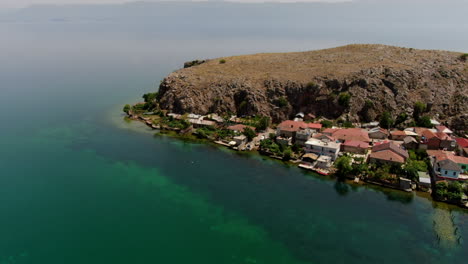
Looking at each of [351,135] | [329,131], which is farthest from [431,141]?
[329,131]

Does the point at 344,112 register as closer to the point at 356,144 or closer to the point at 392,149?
the point at 356,144

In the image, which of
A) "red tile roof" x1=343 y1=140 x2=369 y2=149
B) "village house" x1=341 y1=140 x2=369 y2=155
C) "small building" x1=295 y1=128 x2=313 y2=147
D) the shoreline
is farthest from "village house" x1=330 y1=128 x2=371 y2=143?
the shoreline

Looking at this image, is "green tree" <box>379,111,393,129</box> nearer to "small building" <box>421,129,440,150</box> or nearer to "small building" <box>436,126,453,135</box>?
"small building" <box>436,126,453,135</box>

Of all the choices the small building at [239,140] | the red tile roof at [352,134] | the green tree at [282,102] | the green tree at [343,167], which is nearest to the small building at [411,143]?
the red tile roof at [352,134]

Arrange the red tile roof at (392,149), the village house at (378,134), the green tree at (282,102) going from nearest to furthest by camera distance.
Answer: the red tile roof at (392,149) → the village house at (378,134) → the green tree at (282,102)

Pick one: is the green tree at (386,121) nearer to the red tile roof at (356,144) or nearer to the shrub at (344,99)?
the shrub at (344,99)

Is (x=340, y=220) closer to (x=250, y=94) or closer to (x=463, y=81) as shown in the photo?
(x=250, y=94)
